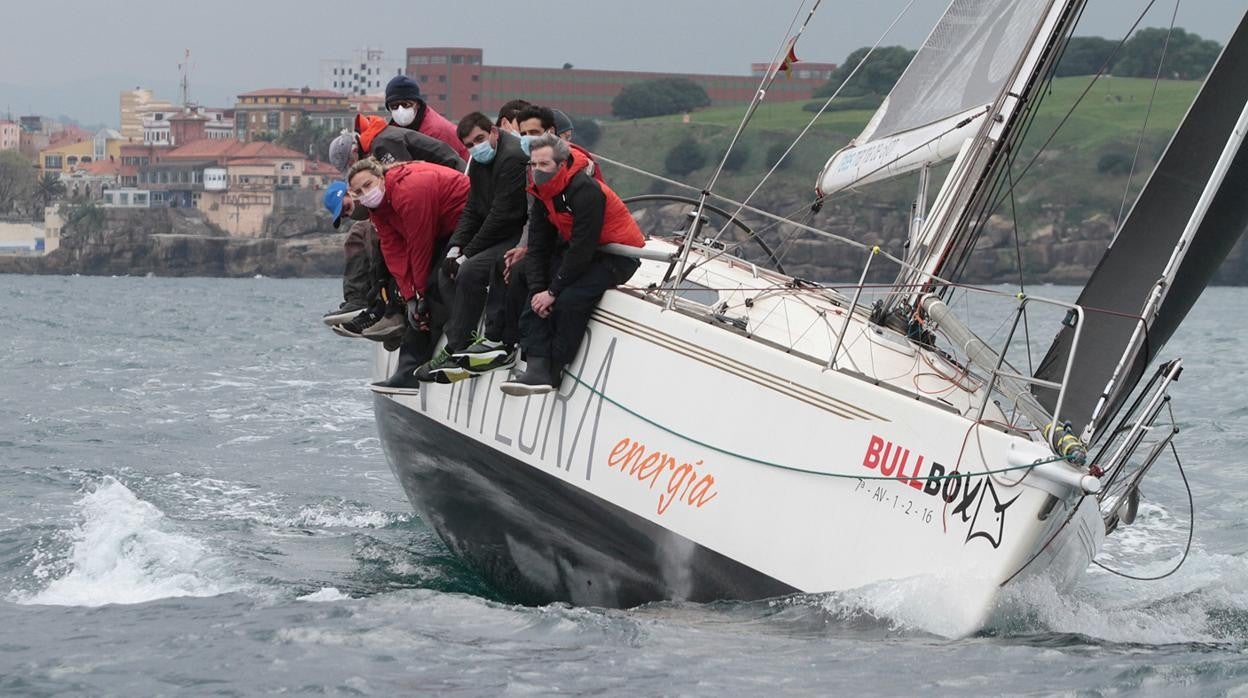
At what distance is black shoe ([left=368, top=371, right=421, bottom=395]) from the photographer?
23.5 feet

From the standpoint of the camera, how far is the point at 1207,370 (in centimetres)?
2319

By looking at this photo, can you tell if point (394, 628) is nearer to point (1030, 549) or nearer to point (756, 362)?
point (756, 362)

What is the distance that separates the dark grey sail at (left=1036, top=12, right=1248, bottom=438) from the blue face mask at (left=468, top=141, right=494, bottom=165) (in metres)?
2.39

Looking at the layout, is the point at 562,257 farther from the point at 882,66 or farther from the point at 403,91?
the point at 882,66

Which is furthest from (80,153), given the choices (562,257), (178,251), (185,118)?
(562,257)

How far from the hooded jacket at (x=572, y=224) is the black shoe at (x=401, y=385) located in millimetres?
1066

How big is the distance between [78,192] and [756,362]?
111m

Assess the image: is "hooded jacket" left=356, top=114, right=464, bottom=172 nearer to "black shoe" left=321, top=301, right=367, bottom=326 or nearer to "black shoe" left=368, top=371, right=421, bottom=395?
"black shoe" left=321, top=301, right=367, bottom=326

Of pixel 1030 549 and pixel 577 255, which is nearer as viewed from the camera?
pixel 1030 549

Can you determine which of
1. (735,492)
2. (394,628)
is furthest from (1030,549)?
(394,628)

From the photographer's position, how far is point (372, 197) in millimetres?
6668

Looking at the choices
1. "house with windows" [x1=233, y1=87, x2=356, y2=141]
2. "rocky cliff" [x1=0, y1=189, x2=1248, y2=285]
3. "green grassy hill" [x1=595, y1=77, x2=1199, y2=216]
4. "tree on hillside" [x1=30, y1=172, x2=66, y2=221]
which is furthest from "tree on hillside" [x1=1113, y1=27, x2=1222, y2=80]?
"tree on hillside" [x1=30, y1=172, x2=66, y2=221]

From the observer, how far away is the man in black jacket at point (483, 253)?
6.52 m

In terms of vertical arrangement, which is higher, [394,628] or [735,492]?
[735,492]
